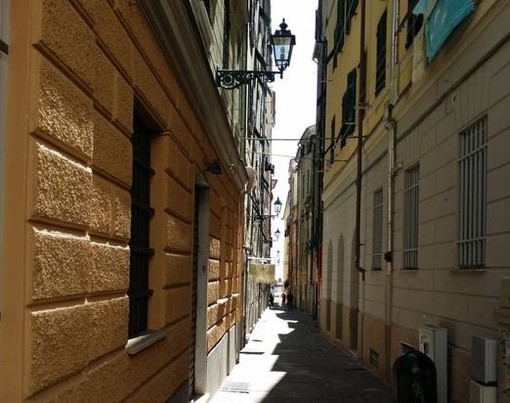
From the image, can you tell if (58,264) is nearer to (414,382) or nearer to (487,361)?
(487,361)

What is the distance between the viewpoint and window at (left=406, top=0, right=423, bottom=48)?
11078mm

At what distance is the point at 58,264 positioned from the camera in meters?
3.23

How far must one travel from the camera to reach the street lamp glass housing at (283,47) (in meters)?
11.0

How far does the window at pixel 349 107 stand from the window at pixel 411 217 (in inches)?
256

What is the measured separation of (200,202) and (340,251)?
12.1 meters

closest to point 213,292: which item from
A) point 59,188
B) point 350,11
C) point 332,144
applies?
point 59,188

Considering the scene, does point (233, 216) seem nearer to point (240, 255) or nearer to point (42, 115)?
point (240, 255)

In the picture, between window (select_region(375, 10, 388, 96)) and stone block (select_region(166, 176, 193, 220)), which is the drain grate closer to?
stone block (select_region(166, 176, 193, 220))

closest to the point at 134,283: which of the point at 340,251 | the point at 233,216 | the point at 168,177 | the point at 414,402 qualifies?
the point at 168,177

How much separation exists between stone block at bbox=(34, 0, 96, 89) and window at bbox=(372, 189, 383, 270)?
35.9ft

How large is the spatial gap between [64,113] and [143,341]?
2.38m

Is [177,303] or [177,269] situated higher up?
[177,269]

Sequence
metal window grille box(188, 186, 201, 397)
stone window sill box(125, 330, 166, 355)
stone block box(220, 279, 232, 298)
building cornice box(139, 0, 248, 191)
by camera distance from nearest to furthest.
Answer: stone window sill box(125, 330, 166, 355), building cornice box(139, 0, 248, 191), metal window grille box(188, 186, 201, 397), stone block box(220, 279, 232, 298)

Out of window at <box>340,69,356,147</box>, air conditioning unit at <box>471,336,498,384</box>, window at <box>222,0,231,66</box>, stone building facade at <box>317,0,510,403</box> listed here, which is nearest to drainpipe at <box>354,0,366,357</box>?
stone building facade at <box>317,0,510,403</box>
